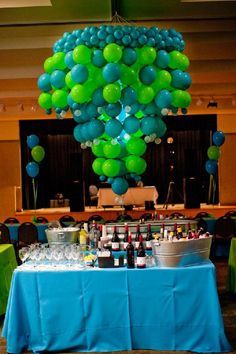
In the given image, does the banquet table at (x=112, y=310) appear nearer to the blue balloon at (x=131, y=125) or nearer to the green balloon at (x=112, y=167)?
the green balloon at (x=112, y=167)

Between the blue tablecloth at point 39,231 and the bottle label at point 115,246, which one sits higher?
the bottle label at point 115,246

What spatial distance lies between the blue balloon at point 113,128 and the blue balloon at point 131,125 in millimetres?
65

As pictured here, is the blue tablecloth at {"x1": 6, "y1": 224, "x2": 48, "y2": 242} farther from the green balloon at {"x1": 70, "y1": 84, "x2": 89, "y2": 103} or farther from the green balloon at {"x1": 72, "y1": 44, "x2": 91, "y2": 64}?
the green balloon at {"x1": 72, "y1": 44, "x2": 91, "y2": 64}

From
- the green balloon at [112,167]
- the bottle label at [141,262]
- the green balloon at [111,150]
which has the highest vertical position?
the green balloon at [111,150]

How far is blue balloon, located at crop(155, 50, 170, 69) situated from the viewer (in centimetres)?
499

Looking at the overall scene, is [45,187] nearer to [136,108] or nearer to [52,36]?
[52,36]

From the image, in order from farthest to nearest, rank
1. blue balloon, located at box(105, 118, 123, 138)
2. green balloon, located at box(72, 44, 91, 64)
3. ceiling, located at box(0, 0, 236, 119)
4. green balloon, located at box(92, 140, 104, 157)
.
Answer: ceiling, located at box(0, 0, 236, 119) < green balloon, located at box(92, 140, 104, 157) < blue balloon, located at box(105, 118, 123, 138) < green balloon, located at box(72, 44, 91, 64)

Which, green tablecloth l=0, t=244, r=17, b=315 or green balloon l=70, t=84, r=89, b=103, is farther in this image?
green tablecloth l=0, t=244, r=17, b=315

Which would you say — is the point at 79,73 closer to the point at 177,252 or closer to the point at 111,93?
the point at 111,93

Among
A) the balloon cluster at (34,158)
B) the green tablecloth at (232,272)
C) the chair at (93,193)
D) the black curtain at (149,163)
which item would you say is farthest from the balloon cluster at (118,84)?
the black curtain at (149,163)

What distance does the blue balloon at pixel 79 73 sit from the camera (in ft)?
15.6

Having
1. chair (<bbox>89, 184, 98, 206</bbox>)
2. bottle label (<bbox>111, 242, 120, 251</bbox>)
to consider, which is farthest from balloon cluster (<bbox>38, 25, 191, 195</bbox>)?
chair (<bbox>89, 184, 98, 206</bbox>)

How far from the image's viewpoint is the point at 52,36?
23.0ft

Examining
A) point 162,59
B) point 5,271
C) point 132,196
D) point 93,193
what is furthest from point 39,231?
point 93,193
